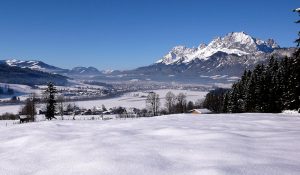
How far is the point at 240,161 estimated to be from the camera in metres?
8.88

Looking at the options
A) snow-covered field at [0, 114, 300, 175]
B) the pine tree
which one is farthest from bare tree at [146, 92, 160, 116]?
snow-covered field at [0, 114, 300, 175]

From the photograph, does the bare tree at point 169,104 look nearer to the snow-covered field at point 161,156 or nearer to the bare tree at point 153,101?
the bare tree at point 153,101

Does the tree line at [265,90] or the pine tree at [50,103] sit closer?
the tree line at [265,90]

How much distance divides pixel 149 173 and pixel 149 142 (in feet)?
13.1

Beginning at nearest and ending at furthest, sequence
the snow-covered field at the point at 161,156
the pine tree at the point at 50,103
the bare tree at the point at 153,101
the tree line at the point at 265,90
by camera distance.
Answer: the snow-covered field at the point at 161,156
the tree line at the point at 265,90
the pine tree at the point at 50,103
the bare tree at the point at 153,101

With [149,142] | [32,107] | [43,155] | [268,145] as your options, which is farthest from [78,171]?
[32,107]

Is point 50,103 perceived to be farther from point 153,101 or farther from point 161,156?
point 161,156


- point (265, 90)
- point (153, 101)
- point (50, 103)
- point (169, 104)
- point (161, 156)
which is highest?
point (265, 90)

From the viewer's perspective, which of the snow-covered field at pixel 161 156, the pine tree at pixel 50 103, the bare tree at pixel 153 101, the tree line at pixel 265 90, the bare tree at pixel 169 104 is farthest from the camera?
the bare tree at pixel 169 104

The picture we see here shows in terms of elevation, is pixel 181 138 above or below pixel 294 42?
below

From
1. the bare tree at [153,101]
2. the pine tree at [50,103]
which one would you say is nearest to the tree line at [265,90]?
the bare tree at [153,101]

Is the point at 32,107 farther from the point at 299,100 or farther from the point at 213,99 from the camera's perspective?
the point at 213,99

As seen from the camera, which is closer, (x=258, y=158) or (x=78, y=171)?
(x=78, y=171)

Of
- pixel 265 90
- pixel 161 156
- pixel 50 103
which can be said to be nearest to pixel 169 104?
pixel 50 103
